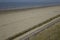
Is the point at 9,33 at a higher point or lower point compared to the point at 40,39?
higher

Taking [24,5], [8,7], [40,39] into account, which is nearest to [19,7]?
[24,5]

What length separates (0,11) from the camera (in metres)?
1.15

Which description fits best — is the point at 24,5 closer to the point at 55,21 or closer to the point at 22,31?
the point at 55,21

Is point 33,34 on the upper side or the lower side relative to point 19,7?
lower

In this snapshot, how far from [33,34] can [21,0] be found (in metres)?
0.88

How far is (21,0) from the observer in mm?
1458

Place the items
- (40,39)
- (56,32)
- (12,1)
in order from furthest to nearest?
(12,1), (56,32), (40,39)

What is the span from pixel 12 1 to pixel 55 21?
23.9 inches

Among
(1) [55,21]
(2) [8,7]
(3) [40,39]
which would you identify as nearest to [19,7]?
(2) [8,7]

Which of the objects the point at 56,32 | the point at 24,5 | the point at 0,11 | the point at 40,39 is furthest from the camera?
the point at 24,5

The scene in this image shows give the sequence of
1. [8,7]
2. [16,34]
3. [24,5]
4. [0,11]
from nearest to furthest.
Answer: [16,34], [0,11], [8,7], [24,5]

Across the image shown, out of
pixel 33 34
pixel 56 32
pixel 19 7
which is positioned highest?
pixel 19 7

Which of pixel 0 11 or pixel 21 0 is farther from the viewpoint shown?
pixel 21 0

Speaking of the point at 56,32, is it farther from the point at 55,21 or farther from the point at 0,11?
the point at 0,11
